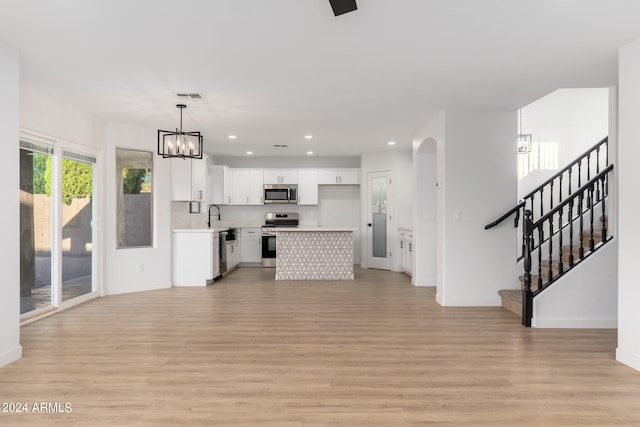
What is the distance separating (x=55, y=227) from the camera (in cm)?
476

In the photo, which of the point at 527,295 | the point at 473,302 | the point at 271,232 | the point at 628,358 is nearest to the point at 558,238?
the point at 473,302

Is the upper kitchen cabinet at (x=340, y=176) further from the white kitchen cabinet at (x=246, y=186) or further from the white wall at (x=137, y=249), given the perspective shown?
the white wall at (x=137, y=249)

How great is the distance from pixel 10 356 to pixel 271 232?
576 centimetres

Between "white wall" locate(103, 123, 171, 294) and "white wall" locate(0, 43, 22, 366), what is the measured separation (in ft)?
8.37

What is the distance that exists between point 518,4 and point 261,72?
2168 millimetres

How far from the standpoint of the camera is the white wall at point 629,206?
3086 mm

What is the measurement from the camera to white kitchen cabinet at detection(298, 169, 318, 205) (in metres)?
9.03

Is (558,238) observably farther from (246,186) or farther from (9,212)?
(246,186)

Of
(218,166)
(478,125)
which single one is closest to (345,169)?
(218,166)

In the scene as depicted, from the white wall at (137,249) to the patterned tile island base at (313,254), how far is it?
76.8 inches

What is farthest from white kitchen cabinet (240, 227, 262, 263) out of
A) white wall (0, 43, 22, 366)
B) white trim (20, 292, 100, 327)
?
white wall (0, 43, 22, 366)

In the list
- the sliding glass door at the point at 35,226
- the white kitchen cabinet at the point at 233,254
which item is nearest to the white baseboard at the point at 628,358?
the sliding glass door at the point at 35,226

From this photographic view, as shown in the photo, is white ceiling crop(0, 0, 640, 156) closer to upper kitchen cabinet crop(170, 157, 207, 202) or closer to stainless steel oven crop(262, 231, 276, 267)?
upper kitchen cabinet crop(170, 157, 207, 202)

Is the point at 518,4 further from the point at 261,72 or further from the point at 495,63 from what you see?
the point at 261,72
